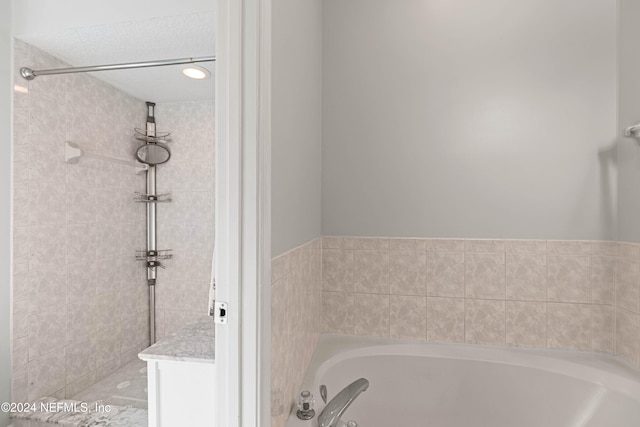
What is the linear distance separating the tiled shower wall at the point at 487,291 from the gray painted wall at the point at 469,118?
0.08 meters

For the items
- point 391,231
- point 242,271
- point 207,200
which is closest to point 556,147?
Result: point 391,231

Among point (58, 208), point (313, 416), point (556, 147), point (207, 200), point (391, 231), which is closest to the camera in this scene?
point (313, 416)

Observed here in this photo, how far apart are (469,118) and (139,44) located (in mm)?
1700

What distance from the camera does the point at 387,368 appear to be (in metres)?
1.43

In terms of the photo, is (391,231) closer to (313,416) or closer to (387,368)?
(387,368)

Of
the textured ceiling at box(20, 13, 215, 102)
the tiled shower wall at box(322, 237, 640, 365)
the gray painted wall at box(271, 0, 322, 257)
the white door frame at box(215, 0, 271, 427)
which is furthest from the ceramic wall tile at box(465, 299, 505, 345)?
the textured ceiling at box(20, 13, 215, 102)

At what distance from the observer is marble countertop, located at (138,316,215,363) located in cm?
111

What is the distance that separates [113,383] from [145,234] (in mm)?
1006

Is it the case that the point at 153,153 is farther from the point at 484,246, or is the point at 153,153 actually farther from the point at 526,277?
the point at 526,277

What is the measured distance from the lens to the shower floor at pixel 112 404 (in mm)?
1372

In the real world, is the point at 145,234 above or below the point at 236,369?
above

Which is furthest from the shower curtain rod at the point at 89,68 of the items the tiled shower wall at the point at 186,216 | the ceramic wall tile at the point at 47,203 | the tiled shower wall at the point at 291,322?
the tiled shower wall at the point at 291,322

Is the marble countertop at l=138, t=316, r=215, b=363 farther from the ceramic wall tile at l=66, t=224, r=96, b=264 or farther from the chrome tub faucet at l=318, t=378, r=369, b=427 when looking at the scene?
the ceramic wall tile at l=66, t=224, r=96, b=264

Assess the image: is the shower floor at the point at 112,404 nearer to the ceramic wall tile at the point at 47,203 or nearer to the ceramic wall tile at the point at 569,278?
the ceramic wall tile at the point at 47,203
